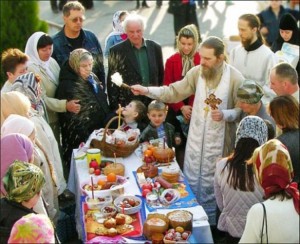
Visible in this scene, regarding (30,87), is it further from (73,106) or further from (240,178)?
(240,178)

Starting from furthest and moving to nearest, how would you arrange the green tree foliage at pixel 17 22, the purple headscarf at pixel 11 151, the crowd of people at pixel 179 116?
the green tree foliage at pixel 17 22 → the purple headscarf at pixel 11 151 → the crowd of people at pixel 179 116

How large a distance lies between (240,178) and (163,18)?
10896 millimetres

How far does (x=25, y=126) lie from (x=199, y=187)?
6.46ft

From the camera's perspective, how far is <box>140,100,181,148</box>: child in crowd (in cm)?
545

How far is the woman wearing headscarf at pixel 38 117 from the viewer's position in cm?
511

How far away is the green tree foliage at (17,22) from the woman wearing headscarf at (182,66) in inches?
117

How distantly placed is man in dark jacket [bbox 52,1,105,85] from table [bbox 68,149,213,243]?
4.75ft

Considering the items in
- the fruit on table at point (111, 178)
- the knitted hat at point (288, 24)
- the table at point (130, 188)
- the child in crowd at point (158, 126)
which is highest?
the knitted hat at point (288, 24)

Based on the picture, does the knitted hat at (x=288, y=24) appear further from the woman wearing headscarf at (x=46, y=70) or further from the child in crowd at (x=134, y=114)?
the woman wearing headscarf at (x=46, y=70)

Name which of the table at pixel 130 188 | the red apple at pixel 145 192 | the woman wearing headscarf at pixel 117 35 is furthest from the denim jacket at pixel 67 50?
the red apple at pixel 145 192

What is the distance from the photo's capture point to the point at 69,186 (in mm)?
5441

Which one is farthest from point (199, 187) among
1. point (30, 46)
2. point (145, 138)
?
point (30, 46)

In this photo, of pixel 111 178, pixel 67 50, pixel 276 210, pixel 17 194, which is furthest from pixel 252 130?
pixel 67 50

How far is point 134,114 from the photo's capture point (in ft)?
18.4
